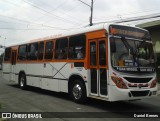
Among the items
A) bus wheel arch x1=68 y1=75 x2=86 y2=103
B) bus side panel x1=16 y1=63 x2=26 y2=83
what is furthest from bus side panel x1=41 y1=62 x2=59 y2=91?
bus side panel x1=16 y1=63 x2=26 y2=83

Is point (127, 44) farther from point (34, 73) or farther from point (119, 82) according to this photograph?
point (34, 73)

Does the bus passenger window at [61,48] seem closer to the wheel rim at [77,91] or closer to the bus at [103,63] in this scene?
the bus at [103,63]

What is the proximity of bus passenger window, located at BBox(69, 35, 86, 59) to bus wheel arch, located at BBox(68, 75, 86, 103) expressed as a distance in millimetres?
901

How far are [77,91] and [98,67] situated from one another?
171cm

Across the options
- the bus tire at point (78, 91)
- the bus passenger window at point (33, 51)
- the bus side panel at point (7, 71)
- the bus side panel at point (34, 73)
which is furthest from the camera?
the bus side panel at point (7, 71)

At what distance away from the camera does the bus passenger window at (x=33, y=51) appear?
14.6 metres

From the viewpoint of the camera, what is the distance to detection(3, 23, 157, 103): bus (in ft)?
29.5

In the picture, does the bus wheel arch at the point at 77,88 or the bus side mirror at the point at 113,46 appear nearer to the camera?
the bus side mirror at the point at 113,46

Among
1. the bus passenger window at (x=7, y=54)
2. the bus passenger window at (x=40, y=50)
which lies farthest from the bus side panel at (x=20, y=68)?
the bus passenger window at (x=40, y=50)

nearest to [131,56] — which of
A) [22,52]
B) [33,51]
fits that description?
[33,51]

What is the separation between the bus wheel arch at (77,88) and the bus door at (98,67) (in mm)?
579

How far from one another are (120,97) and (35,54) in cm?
725

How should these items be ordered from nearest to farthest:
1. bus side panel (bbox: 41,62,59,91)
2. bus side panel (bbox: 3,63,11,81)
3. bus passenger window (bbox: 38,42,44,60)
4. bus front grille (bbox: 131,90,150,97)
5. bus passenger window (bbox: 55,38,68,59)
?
bus front grille (bbox: 131,90,150,97), bus passenger window (bbox: 55,38,68,59), bus side panel (bbox: 41,62,59,91), bus passenger window (bbox: 38,42,44,60), bus side panel (bbox: 3,63,11,81)

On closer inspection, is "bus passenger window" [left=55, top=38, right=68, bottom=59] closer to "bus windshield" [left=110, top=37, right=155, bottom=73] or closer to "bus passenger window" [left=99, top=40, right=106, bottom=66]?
"bus passenger window" [left=99, top=40, right=106, bottom=66]
